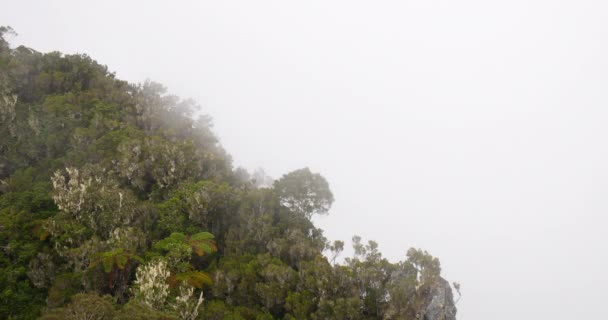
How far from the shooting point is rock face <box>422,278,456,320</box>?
22.2 metres

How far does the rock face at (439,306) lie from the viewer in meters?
22.2

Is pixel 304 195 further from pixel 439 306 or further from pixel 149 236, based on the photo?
pixel 439 306

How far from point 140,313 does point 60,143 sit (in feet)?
78.5

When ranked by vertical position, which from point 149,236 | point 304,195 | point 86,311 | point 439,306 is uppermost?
point 304,195

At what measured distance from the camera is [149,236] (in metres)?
24.8

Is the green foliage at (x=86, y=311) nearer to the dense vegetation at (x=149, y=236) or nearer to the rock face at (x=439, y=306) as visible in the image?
the dense vegetation at (x=149, y=236)

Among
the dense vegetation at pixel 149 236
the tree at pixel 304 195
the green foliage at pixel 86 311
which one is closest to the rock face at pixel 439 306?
the dense vegetation at pixel 149 236

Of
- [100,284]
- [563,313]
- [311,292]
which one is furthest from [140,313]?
[563,313]

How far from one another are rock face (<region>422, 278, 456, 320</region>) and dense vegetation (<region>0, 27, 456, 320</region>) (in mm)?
405

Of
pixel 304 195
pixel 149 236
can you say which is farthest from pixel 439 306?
pixel 149 236

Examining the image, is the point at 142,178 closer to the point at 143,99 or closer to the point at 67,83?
the point at 143,99

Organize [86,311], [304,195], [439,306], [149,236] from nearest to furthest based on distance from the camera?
[86,311], [439,306], [149,236], [304,195]

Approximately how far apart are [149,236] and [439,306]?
18.3 metres

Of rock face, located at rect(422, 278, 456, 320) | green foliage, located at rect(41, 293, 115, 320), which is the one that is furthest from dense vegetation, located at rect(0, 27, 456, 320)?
rock face, located at rect(422, 278, 456, 320)
